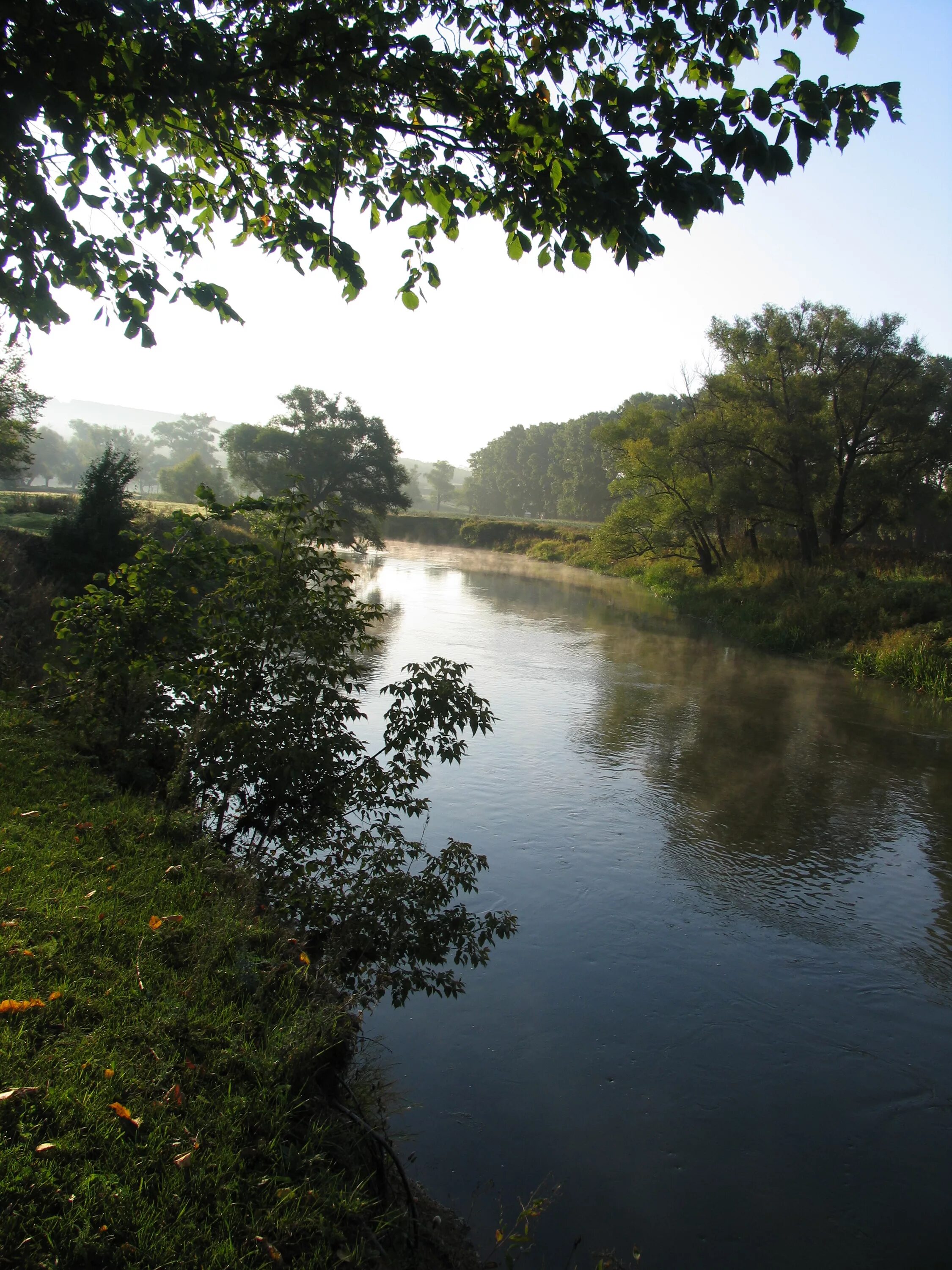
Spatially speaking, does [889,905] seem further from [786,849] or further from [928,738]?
[928,738]

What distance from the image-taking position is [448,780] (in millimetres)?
10055

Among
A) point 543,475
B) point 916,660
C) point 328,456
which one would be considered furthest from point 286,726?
point 543,475

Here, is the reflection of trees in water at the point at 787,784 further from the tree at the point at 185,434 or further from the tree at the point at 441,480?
the tree at the point at 185,434

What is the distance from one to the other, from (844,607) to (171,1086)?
2317 cm

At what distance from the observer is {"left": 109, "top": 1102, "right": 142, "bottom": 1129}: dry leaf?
2746mm

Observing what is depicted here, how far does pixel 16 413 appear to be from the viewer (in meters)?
22.7

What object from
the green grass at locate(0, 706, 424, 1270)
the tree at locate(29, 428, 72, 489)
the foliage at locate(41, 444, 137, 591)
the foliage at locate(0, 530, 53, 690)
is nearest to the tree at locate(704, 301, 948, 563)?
the foliage at locate(41, 444, 137, 591)

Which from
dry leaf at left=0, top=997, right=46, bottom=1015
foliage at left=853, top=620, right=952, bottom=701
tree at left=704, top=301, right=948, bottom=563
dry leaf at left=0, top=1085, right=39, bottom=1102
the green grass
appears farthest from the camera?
tree at left=704, top=301, right=948, bottom=563

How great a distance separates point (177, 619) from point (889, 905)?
687cm

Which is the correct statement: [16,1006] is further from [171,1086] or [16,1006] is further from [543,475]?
[543,475]

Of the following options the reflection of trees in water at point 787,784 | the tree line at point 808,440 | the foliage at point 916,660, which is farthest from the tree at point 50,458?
the reflection of trees in water at point 787,784

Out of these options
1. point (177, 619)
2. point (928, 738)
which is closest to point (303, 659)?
point (177, 619)

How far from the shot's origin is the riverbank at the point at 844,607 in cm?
1930

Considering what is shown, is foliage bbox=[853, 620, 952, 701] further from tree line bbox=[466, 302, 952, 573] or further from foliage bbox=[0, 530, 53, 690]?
foliage bbox=[0, 530, 53, 690]
